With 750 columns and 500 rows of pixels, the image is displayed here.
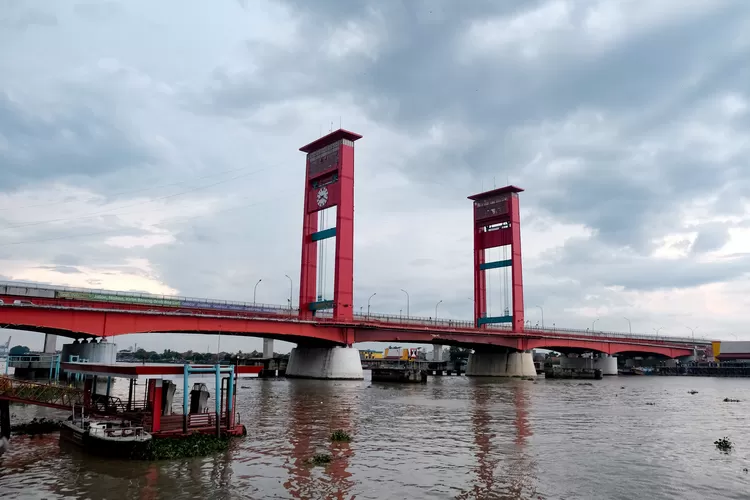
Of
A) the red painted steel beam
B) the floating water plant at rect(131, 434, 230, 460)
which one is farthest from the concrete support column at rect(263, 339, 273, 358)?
the floating water plant at rect(131, 434, 230, 460)

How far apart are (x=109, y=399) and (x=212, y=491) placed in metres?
12.3

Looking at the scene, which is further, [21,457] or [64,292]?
[64,292]

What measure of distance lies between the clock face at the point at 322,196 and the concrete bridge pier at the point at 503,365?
45876 millimetres

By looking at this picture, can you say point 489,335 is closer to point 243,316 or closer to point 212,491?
point 243,316

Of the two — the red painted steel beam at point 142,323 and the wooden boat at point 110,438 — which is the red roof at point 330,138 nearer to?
the red painted steel beam at point 142,323

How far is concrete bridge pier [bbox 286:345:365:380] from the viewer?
249ft

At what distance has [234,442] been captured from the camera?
2309cm

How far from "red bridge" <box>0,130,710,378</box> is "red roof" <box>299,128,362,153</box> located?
154mm

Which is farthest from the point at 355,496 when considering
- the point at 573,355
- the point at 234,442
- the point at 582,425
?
the point at 573,355

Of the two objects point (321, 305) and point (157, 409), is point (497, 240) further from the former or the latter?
point (157, 409)

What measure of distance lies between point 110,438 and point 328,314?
6002cm

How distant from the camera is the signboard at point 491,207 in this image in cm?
10545

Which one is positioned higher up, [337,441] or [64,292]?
[64,292]

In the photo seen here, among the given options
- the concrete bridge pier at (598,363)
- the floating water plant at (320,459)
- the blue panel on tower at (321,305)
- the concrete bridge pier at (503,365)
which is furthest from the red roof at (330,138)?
the concrete bridge pier at (598,363)
